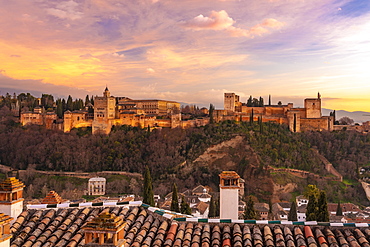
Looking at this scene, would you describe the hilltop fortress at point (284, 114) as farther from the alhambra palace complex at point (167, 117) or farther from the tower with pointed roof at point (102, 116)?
the tower with pointed roof at point (102, 116)

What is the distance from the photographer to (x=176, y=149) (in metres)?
55.2

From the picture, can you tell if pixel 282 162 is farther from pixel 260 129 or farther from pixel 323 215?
pixel 323 215

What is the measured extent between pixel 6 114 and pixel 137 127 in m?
29.3

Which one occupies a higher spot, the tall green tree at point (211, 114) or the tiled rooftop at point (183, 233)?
the tall green tree at point (211, 114)

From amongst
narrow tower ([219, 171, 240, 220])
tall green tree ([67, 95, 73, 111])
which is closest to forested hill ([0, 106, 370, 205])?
tall green tree ([67, 95, 73, 111])

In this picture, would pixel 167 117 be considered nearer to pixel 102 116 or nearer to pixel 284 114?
pixel 102 116

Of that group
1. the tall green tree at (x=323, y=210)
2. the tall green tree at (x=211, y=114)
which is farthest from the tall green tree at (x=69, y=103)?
the tall green tree at (x=323, y=210)

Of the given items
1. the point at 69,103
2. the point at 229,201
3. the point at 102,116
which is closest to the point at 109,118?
the point at 102,116

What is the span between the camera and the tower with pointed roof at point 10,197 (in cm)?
748

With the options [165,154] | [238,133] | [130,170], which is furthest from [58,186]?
[238,133]

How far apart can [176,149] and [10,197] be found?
157 ft

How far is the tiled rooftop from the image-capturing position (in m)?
6.79

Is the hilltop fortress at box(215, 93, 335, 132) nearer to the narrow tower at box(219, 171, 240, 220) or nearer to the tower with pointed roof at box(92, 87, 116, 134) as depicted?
the tower with pointed roof at box(92, 87, 116, 134)

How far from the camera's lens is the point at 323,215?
17359mm
